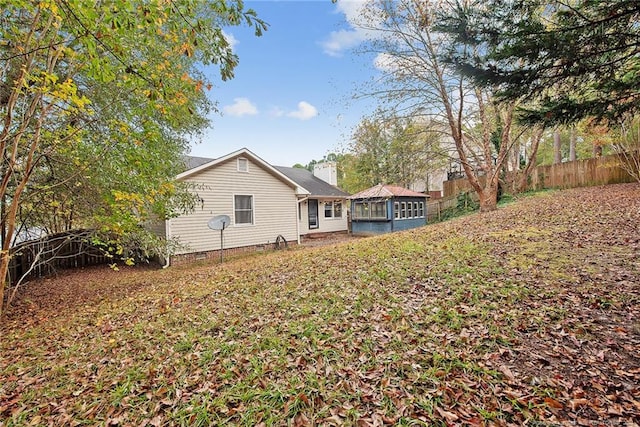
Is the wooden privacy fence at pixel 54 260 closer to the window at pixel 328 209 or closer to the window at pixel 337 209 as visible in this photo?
the window at pixel 328 209

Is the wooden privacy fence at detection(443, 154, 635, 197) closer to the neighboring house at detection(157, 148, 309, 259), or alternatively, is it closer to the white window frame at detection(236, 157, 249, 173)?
the neighboring house at detection(157, 148, 309, 259)

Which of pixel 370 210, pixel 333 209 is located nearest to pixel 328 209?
pixel 333 209

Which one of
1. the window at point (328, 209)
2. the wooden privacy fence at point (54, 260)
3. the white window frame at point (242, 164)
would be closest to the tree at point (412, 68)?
the white window frame at point (242, 164)

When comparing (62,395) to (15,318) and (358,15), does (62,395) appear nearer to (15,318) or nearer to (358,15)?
(15,318)

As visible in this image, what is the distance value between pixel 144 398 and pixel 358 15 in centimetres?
1199

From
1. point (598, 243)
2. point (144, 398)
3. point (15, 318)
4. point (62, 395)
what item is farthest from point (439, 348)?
point (15, 318)

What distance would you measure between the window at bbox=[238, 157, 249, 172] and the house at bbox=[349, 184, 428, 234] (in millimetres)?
6894

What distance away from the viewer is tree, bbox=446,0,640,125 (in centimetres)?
289

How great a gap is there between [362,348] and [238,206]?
30.8 ft

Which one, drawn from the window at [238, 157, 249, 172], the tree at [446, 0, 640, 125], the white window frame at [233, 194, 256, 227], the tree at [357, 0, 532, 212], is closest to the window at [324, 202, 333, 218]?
the white window frame at [233, 194, 256, 227]

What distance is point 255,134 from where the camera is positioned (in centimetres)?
1521

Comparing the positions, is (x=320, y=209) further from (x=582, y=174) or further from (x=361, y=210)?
(x=582, y=174)

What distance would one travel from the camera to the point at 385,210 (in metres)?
16.3

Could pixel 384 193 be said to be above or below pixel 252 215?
above
